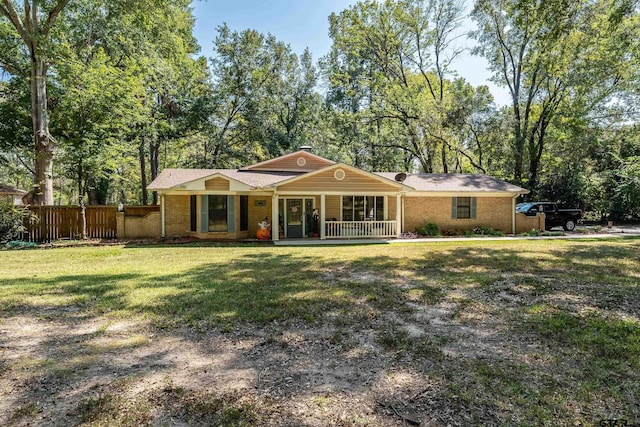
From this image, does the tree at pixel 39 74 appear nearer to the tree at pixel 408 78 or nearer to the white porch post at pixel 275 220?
the white porch post at pixel 275 220

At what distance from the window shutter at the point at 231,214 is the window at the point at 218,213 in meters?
0.13

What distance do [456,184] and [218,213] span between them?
12.6 metres

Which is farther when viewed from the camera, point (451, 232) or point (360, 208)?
point (451, 232)

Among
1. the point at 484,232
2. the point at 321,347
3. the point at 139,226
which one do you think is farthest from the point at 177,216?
the point at 484,232

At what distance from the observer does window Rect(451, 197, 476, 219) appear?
728 inches

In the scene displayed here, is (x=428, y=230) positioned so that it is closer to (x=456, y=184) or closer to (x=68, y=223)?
(x=456, y=184)

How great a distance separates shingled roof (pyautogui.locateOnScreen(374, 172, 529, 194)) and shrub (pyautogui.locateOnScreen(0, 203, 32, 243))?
49.4 feet

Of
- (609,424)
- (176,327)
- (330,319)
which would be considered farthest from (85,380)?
(609,424)

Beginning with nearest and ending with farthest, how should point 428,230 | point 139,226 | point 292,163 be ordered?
point 139,226, point 428,230, point 292,163

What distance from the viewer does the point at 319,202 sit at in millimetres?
17047

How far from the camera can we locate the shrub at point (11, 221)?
43.2 feet

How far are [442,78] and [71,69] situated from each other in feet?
77.8

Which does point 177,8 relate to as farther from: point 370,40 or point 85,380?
point 85,380

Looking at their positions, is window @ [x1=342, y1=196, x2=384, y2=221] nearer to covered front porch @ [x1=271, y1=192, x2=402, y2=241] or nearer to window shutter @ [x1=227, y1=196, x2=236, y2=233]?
covered front porch @ [x1=271, y1=192, x2=402, y2=241]
